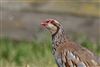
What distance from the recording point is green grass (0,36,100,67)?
38.4 feet

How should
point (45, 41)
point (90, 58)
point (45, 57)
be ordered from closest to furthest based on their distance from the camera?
point (90, 58), point (45, 57), point (45, 41)

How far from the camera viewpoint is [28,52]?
13.1 m

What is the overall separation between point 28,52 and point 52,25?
402cm

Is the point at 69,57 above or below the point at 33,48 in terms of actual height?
above

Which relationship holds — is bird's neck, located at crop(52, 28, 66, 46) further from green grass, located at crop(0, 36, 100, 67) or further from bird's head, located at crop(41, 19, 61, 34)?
green grass, located at crop(0, 36, 100, 67)

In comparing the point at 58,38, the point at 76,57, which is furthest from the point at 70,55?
the point at 58,38

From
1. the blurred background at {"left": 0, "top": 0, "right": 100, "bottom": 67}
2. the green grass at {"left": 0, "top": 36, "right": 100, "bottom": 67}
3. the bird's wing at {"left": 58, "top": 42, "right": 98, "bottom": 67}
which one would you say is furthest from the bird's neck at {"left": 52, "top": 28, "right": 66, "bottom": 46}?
the blurred background at {"left": 0, "top": 0, "right": 100, "bottom": 67}

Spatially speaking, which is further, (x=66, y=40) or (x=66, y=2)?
(x=66, y=2)

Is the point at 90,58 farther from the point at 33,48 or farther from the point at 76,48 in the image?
the point at 33,48

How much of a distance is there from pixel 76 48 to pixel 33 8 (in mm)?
6929

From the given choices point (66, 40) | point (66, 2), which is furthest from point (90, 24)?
point (66, 40)

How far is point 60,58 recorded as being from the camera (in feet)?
29.5

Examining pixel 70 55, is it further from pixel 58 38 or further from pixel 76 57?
pixel 58 38

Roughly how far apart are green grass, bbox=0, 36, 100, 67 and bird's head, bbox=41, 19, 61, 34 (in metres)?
1.96
